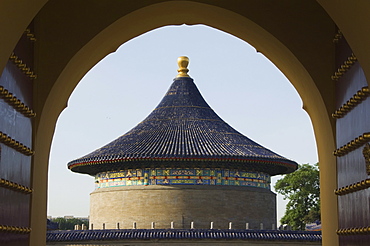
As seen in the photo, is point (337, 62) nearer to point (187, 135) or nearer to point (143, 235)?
point (143, 235)

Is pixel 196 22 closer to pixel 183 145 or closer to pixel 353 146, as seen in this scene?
pixel 353 146

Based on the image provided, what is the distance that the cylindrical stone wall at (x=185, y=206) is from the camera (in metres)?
27.3

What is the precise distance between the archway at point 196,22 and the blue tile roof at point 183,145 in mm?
20461

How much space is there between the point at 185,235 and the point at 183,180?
4.82 m

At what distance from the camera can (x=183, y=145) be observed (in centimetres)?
2880

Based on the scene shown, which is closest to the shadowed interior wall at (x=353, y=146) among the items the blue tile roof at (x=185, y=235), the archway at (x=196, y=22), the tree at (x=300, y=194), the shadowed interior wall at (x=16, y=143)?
the archway at (x=196, y=22)

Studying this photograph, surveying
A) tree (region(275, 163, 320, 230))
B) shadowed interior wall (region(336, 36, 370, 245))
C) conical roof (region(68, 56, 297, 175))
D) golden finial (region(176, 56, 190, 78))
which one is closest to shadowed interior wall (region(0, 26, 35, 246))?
shadowed interior wall (region(336, 36, 370, 245))

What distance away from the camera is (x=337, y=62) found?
6.02 metres

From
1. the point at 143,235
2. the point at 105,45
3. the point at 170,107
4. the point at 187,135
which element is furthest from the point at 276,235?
the point at 105,45

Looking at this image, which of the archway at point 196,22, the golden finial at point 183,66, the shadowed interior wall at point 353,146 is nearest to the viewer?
the shadowed interior wall at point 353,146

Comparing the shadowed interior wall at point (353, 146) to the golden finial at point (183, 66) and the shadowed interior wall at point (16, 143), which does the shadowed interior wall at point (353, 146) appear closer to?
the shadowed interior wall at point (16, 143)

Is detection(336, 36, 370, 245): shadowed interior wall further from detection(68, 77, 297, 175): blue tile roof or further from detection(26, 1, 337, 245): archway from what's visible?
detection(68, 77, 297, 175): blue tile roof

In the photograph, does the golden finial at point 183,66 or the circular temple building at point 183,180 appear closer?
A: the circular temple building at point 183,180

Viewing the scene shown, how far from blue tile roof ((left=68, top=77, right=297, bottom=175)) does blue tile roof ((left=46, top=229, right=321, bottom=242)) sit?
450cm
